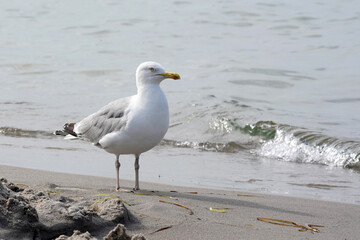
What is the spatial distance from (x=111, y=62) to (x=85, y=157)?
7.74 metres

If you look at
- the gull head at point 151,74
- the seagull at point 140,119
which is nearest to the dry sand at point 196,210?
the seagull at point 140,119

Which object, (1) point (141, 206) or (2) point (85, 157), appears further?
(2) point (85, 157)

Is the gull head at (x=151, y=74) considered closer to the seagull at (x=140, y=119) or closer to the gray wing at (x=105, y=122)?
the seagull at (x=140, y=119)

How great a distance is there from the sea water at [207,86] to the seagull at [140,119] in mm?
1180

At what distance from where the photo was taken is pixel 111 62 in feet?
51.9

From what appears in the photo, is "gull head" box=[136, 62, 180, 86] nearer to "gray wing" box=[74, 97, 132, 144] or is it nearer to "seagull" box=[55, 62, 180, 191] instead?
"seagull" box=[55, 62, 180, 191]

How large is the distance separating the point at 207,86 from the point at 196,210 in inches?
334

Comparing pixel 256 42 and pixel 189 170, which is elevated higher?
pixel 256 42

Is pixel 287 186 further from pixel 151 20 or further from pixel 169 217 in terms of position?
pixel 151 20

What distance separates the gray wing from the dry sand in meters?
0.48

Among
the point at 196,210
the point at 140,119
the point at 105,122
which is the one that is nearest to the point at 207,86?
the point at 105,122

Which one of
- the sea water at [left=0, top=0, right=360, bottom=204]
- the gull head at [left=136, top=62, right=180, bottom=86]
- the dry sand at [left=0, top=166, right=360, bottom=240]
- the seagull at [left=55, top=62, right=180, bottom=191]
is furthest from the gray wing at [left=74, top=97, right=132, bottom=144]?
the sea water at [left=0, top=0, right=360, bottom=204]

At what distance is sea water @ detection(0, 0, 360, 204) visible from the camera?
8023mm

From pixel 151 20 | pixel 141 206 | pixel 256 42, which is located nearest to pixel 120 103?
pixel 141 206
